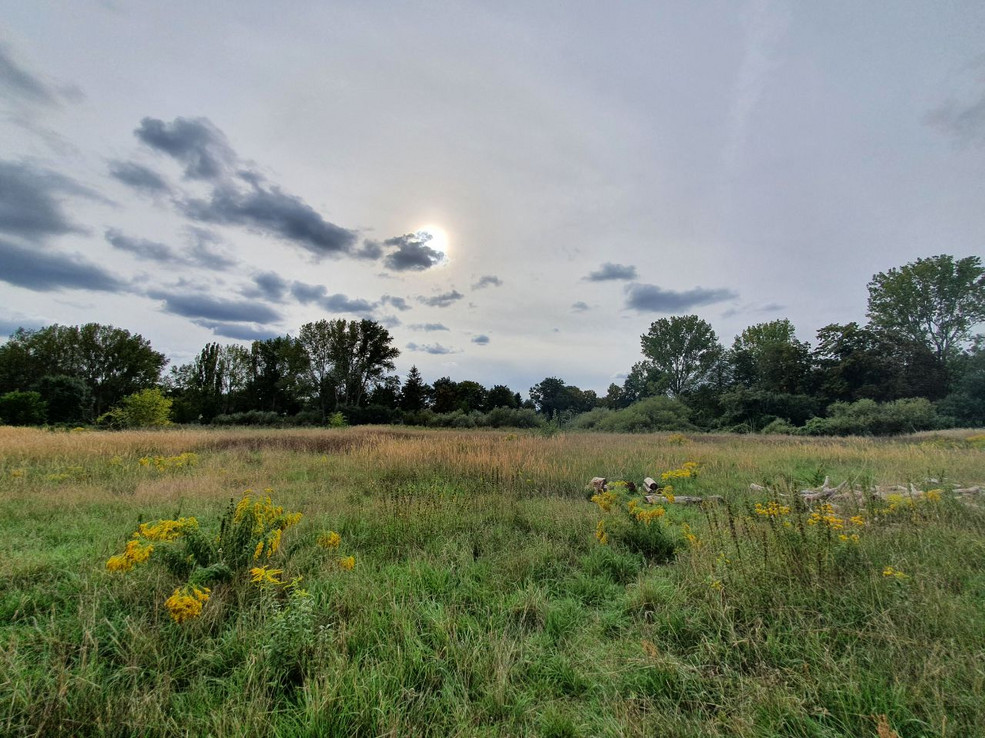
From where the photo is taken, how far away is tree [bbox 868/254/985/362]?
3409 centimetres

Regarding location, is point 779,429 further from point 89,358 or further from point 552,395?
point 89,358

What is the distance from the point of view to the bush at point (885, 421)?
2316cm

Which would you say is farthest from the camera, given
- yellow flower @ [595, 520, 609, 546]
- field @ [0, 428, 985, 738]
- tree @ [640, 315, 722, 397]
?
tree @ [640, 315, 722, 397]

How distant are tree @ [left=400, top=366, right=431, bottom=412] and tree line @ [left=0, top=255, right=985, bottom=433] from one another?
0.17m

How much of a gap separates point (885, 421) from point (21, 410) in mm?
50783

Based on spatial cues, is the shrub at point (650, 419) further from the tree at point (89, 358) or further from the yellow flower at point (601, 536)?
the tree at point (89, 358)

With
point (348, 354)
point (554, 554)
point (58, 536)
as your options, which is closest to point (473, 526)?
point (554, 554)

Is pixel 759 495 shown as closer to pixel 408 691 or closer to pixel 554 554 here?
pixel 554 554

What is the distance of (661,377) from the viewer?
47375mm

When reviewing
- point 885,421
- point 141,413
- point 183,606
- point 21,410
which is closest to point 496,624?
point 183,606

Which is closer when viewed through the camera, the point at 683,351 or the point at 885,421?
the point at 885,421

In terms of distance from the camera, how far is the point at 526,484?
7621 mm

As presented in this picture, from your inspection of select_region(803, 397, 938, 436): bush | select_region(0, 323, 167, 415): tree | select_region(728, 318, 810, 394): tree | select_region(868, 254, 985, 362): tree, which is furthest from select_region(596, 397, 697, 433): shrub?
select_region(0, 323, 167, 415): tree

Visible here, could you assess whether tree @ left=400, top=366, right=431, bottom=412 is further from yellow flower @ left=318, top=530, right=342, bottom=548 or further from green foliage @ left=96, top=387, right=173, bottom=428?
yellow flower @ left=318, top=530, right=342, bottom=548
